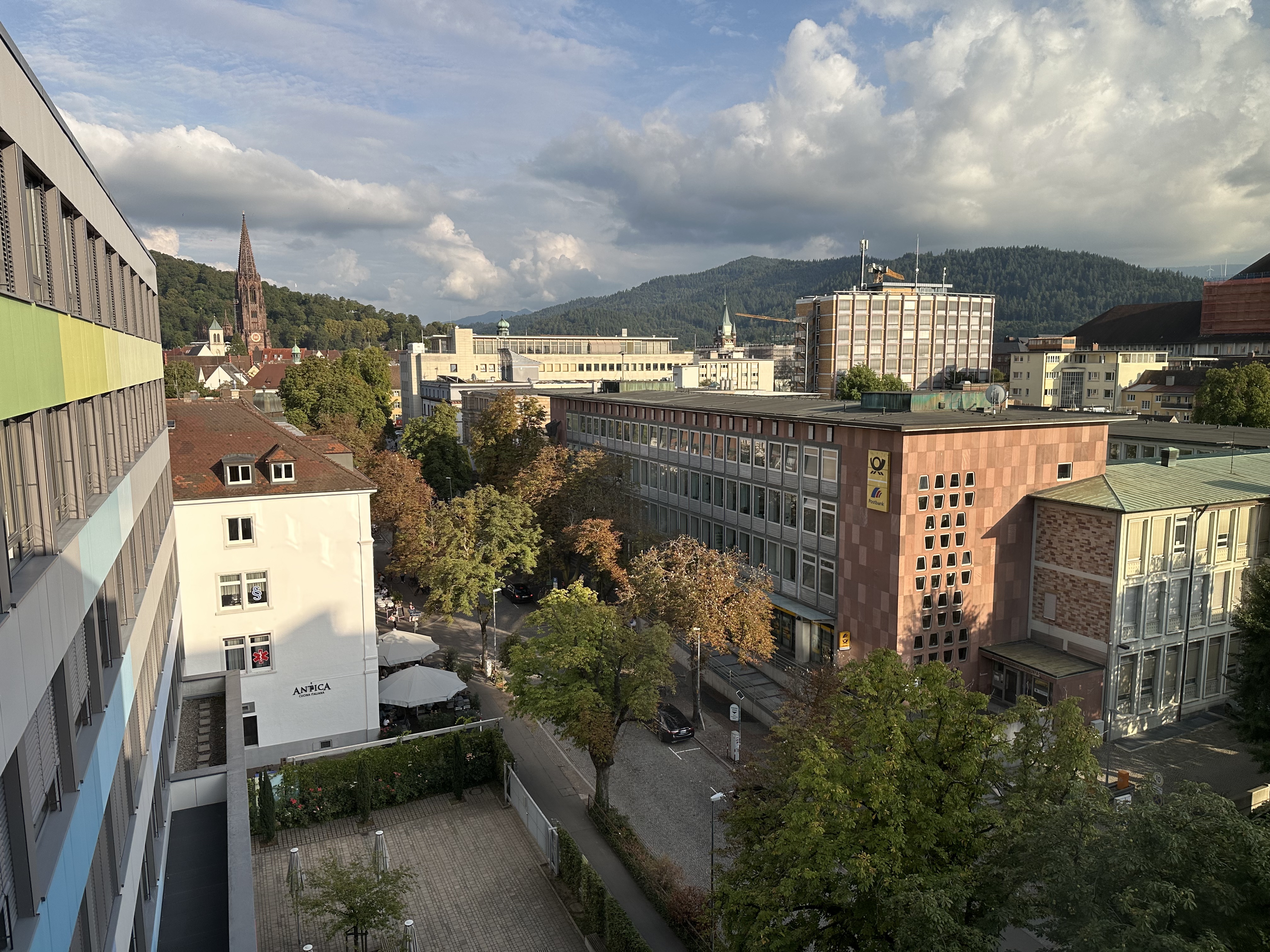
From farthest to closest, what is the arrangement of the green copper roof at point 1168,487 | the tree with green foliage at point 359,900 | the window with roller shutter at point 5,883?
the green copper roof at point 1168,487 → the tree with green foliage at point 359,900 → the window with roller shutter at point 5,883

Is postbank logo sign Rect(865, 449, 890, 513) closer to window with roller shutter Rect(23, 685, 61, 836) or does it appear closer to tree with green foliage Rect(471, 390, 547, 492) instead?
tree with green foliage Rect(471, 390, 547, 492)

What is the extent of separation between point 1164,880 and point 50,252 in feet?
51.9

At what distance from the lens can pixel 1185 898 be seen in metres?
10.2

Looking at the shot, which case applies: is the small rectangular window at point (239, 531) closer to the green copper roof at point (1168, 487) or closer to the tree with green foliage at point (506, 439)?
the tree with green foliage at point (506, 439)

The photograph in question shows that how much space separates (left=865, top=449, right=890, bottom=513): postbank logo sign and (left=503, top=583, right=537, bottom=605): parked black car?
23405 millimetres

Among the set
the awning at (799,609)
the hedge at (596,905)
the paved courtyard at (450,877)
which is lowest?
the paved courtyard at (450,877)

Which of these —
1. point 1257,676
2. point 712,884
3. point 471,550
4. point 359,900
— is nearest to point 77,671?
point 359,900

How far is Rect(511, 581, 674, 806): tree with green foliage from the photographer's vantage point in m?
25.8

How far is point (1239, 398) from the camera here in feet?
217

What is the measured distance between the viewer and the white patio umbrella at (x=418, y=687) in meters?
32.2

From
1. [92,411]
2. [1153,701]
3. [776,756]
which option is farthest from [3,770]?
[1153,701]

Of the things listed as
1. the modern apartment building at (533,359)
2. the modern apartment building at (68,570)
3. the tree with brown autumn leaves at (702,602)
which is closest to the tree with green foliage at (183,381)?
the modern apartment building at (533,359)

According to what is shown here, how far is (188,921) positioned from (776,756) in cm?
1312

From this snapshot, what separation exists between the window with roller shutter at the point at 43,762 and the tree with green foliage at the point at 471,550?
92.5 feet
